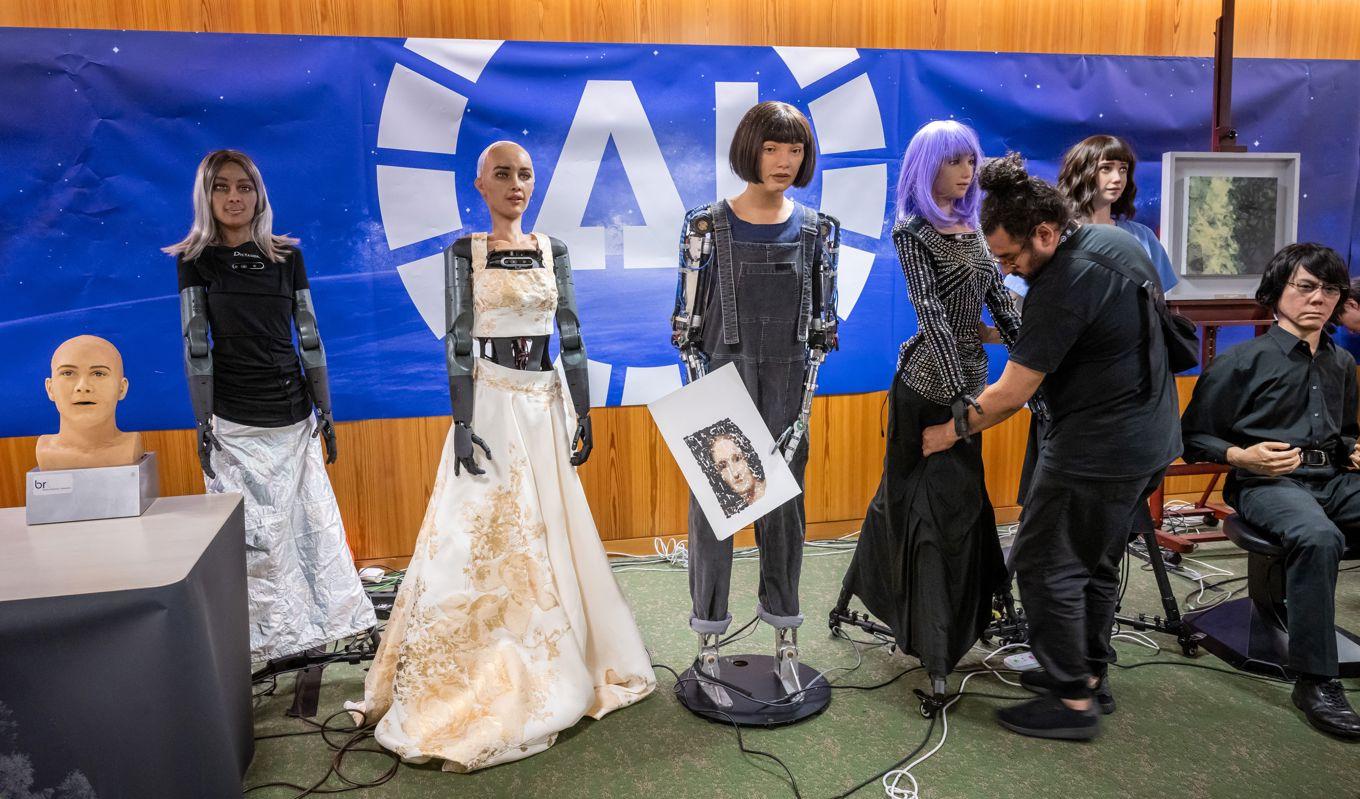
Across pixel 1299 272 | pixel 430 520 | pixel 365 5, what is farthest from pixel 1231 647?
pixel 365 5

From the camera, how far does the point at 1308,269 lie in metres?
2.88

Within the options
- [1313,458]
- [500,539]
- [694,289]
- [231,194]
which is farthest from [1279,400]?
[231,194]

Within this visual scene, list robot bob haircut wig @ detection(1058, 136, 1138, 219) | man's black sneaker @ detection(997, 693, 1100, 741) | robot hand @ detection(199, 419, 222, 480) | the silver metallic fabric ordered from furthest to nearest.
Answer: robot bob haircut wig @ detection(1058, 136, 1138, 219) → the silver metallic fabric → robot hand @ detection(199, 419, 222, 480) → man's black sneaker @ detection(997, 693, 1100, 741)

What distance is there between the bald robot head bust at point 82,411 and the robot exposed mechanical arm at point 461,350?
3.00 feet

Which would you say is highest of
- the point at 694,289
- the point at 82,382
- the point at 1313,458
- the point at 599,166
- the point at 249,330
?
the point at 599,166

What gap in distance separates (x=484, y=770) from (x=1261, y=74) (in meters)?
4.87

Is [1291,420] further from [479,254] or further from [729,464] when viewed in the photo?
[479,254]

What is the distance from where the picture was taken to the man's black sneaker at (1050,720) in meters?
2.52

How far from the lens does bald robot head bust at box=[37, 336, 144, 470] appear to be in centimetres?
241

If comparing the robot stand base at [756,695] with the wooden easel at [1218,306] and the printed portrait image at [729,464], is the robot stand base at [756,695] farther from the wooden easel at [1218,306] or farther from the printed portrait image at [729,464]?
the wooden easel at [1218,306]

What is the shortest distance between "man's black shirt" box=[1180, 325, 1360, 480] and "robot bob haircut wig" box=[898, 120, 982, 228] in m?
1.21

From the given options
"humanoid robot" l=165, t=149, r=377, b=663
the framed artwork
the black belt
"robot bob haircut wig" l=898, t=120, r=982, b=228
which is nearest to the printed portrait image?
"robot bob haircut wig" l=898, t=120, r=982, b=228

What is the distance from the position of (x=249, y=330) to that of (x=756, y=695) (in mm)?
1997

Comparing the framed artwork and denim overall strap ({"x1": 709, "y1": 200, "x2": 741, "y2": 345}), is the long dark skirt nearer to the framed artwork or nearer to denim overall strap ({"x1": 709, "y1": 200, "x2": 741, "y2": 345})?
denim overall strap ({"x1": 709, "y1": 200, "x2": 741, "y2": 345})
